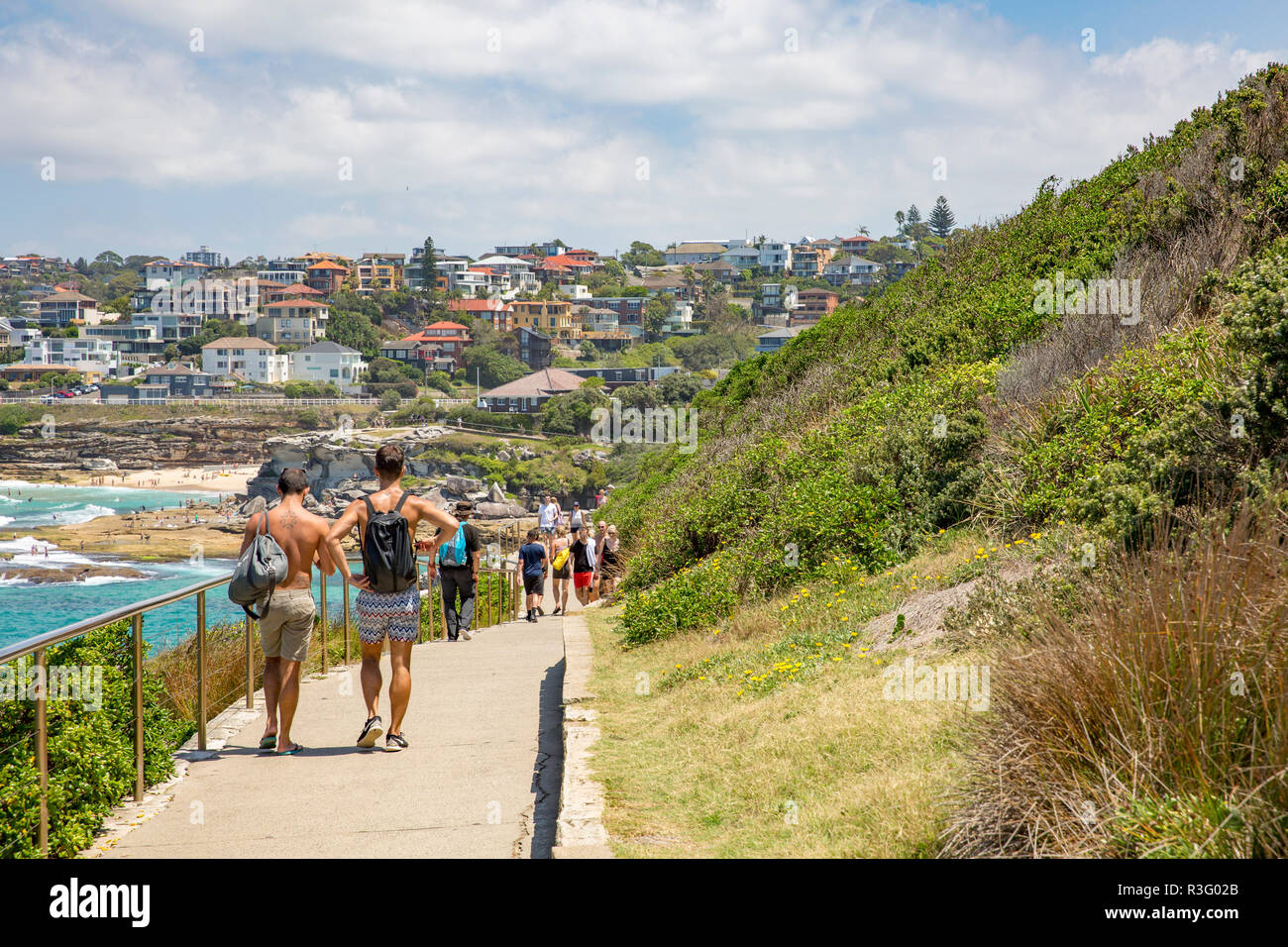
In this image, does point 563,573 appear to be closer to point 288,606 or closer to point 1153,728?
point 288,606

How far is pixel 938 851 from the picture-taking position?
375 cm

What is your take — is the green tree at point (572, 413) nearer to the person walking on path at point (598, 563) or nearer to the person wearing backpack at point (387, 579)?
the person walking on path at point (598, 563)

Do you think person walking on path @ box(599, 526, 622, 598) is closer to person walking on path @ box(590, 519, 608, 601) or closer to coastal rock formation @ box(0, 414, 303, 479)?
person walking on path @ box(590, 519, 608, 601)

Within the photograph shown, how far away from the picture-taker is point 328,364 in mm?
141000

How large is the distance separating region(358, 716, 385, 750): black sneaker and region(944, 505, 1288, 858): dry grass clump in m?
3.76

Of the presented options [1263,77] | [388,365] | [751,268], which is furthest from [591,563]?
[751,268]

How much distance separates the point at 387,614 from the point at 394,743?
80 centimetres

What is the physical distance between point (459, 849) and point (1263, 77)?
12.9 meters

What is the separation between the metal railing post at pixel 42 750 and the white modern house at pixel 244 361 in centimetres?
14393

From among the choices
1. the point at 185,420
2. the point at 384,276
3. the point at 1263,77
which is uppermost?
the point at 384,276

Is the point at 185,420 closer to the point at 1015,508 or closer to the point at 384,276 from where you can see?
the point at 384,276

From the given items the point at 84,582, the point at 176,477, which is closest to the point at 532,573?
the point at 84,582

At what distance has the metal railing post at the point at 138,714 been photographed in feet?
17.7

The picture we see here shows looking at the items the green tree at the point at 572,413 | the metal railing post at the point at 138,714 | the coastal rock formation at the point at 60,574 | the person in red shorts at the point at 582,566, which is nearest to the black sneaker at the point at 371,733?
the metal railing post at the point at 138,714
